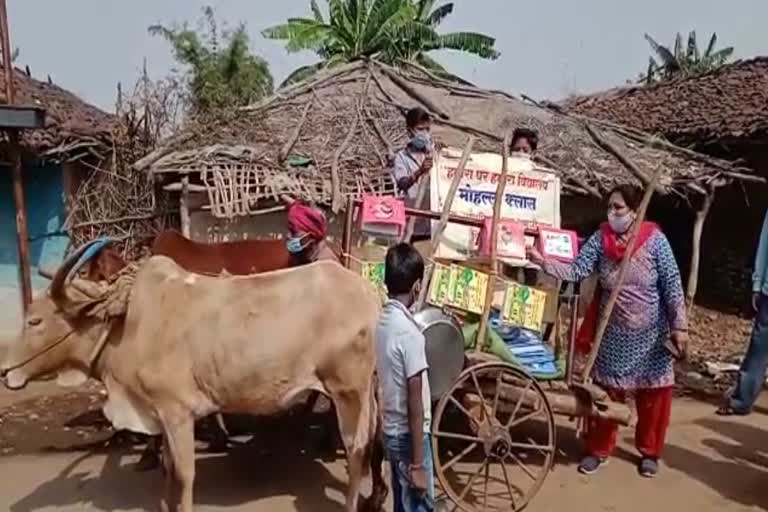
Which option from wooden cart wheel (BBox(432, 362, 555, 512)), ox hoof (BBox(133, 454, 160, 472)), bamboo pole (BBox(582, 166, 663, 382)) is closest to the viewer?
wooden cart wheel (BBox(432, 362, 555, 512))

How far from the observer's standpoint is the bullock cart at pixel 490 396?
4.95 meters

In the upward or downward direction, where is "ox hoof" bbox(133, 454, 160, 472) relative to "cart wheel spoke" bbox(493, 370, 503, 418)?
downward

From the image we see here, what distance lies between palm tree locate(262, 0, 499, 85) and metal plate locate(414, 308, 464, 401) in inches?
607

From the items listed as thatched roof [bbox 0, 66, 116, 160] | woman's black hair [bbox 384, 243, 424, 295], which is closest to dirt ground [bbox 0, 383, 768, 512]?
woman's black hair [bbox 384, 243, 424, 295]

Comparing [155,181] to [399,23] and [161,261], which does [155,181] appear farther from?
[399,23]

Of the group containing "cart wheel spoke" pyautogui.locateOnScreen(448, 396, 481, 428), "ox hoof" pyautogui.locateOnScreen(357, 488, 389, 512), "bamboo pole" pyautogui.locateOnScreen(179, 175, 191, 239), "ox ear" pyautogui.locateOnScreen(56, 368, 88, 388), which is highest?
"bamboo pole" pyautogui.locateOnScreen(179, 175, 191, 239)

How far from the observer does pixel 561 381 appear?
18.7 feet

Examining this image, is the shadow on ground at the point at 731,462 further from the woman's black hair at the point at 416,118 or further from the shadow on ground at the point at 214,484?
the woman's black hair at the point at 416,118

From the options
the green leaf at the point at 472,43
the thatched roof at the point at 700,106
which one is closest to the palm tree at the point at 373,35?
the green leaf at the point at 472,43

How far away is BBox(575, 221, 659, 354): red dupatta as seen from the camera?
563 cm

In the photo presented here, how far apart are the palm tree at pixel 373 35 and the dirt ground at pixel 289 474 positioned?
13.8 metres

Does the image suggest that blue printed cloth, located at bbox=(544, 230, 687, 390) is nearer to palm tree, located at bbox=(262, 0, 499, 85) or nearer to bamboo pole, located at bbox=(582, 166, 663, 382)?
bamboo pole, located at bbox=(582, 166, 663, 382)

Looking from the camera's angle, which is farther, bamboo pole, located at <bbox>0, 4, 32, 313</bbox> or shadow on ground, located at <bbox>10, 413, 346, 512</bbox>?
bamboo pole, located at <bbox>0, 4, 32, 313</bbox>

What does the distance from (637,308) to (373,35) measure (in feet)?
50.3
